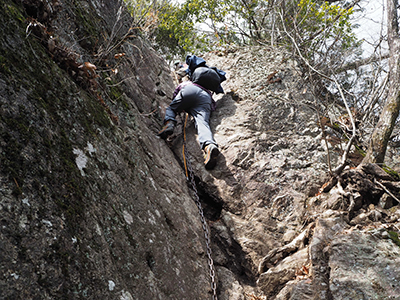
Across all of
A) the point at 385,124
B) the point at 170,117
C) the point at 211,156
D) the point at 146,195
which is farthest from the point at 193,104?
the point at 385,124

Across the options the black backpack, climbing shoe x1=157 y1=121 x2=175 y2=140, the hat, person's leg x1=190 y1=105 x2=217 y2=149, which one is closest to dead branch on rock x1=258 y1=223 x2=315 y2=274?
person's leg x1=190 y1=105 x2=217 y2=149

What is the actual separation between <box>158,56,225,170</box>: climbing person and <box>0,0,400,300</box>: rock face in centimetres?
27

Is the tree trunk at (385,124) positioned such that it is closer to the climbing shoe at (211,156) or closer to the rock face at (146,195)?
the rock face at (146,195)

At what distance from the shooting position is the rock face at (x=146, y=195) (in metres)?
1.76

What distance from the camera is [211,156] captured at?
491cm

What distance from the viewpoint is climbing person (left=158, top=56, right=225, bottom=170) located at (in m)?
5.11

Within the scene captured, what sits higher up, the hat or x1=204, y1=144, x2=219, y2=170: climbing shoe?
the hat

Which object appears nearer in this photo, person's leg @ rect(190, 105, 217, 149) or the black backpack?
person's leg @ rect(190, 105, 217, 149)

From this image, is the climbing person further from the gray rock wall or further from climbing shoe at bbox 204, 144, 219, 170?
the gray rock wall

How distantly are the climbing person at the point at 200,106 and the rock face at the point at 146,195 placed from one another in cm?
27

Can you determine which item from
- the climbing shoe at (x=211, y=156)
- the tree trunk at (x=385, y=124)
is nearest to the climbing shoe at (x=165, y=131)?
the climbing shoe at (x=211, y=156)

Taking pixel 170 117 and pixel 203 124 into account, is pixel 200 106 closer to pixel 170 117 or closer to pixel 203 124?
pixel 203 124

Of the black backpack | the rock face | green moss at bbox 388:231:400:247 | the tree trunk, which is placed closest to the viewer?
the rock face

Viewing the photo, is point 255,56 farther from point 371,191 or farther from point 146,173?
point 146,173
